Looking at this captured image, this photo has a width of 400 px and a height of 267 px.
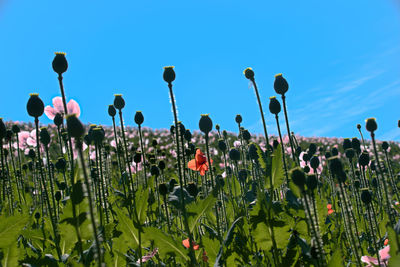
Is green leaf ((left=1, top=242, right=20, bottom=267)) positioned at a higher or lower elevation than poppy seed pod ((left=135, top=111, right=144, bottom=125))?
lower

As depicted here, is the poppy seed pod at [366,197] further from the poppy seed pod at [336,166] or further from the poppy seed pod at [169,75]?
the poppy seed pod at [169,75]

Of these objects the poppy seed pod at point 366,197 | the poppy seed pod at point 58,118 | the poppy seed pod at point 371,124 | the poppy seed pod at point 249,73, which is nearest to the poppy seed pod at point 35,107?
the poppy seed pod at point 58,118

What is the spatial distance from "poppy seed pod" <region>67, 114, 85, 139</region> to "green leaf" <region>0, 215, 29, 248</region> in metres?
0.82

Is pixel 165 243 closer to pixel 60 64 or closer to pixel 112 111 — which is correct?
pixel 60 64

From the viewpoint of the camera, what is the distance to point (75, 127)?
3.70ft

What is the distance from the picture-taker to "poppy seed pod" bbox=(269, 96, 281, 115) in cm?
227

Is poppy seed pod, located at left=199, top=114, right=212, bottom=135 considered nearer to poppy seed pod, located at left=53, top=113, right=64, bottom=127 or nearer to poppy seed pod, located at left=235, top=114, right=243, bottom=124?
poppy seed pod, located at left=53, top=113, right=64, bottom=127

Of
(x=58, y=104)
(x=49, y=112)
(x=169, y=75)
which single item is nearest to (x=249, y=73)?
(x=169, y=75)

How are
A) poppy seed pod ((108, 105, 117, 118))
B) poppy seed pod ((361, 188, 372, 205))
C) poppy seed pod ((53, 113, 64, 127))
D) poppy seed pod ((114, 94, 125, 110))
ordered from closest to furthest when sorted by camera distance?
poppy seed pod ((361, 188, 372, 205))
poppy seed pod ((114, 94, 125, 110))
poppy seed pod ((53, 113, 64, 127))
poppy seed pod ((108, 105, 117, 118))

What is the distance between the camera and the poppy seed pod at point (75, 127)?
3.69ft

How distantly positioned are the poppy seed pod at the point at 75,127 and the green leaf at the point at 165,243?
73cm

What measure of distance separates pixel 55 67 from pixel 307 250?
4.99 feet

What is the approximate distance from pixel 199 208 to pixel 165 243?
23 centimetres

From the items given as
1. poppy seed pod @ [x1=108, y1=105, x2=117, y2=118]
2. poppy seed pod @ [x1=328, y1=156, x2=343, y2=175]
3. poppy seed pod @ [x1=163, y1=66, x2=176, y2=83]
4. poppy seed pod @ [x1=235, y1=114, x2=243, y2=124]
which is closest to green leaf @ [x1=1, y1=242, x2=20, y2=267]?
poppy seed pod @ [x1=163, y1=66, x2=176, y2=83]
